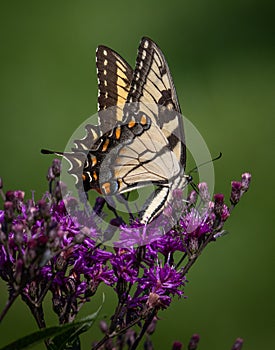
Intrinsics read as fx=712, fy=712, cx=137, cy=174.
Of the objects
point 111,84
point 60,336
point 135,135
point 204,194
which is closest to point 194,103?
point 111,84

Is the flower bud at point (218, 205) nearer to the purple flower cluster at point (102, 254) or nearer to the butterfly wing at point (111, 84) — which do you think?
the purple flower cluster at point (102, 254)

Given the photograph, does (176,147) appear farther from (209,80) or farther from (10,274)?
(209,80)

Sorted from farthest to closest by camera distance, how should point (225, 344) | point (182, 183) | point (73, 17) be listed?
point (73, 17) < point (225, 344) < point (182, 183)

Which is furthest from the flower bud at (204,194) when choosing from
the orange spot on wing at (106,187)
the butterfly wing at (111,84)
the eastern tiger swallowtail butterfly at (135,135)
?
the butterfly wing at (111,84)

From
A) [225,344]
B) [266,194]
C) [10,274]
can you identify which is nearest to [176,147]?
[10,274]

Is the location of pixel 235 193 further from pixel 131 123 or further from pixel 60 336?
pixel 60 336

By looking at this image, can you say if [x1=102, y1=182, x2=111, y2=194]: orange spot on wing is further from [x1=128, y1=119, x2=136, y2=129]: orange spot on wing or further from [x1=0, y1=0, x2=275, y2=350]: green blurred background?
[x1=0, y1=0, x2=275, y2=350]: green blurred background
